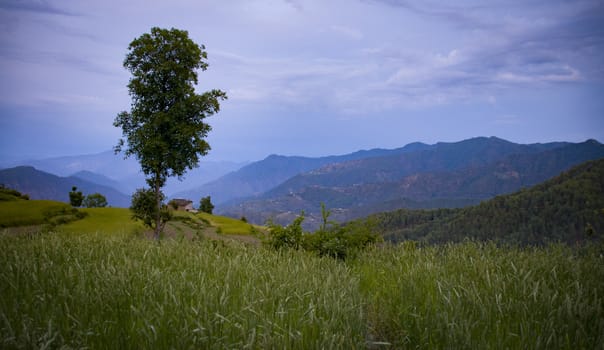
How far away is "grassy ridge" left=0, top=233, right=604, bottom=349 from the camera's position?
133 inches

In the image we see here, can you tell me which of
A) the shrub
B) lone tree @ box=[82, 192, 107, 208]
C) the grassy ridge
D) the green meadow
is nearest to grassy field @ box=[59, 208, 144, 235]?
the shrub

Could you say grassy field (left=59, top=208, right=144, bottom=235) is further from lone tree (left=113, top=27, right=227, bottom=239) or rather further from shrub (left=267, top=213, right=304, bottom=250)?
shrub (left=267, top=213, right=304, bottom=250)

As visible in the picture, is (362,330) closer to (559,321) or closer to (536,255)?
A: (559,321)

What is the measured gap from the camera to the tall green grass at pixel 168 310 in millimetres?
3303

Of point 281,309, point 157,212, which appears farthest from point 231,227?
point 281,309

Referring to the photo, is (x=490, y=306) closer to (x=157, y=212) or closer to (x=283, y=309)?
(x=283, y=309)

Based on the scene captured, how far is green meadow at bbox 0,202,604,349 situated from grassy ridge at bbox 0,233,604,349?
0.02 metres

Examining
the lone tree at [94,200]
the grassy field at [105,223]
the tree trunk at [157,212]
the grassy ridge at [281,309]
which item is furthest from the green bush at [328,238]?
the lone tree at [94,200]

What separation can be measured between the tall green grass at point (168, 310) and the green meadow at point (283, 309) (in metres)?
0.01

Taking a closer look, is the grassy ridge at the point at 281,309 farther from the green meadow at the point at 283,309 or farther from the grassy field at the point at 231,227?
the grassy field at the point at 231,227

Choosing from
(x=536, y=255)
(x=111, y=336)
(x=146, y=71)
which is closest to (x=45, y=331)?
(x=111, y=336)

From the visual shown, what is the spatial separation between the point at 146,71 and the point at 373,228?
54.7 ft

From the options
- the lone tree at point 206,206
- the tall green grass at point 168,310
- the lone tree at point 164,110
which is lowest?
the lone tree at point 206,206

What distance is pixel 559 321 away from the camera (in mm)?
3760
